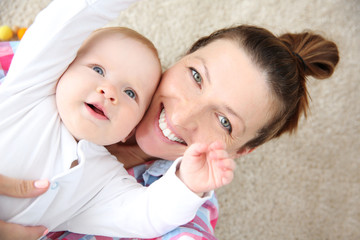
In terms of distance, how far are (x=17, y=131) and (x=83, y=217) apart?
12.4 inches

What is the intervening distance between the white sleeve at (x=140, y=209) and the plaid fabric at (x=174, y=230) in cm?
5

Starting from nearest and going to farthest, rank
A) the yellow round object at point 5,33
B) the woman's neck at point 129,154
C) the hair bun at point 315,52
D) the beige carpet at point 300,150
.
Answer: the hair bun at point 315,52 → the woman's neck at point 129,154 → the yellow round object at point 5,33 → the beige carpet at point 300,150

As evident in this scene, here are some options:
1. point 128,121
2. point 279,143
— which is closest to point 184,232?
point 128,121

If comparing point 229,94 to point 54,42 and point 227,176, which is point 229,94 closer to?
point 227,176

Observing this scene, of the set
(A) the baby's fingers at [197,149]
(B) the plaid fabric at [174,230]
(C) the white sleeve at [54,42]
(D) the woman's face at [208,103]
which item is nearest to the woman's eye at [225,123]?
(D) the woman's face at [208,103]

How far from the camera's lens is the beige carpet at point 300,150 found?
1.61 meters

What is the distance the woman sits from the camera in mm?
927

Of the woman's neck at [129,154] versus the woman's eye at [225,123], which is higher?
the woman's eye at [225,123]

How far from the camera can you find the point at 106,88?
845 millimetres

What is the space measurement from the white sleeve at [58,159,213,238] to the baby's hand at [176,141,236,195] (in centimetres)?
3

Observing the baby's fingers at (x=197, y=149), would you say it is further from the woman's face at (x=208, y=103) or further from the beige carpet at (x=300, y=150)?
the beige carpet at (x=300, y=150)

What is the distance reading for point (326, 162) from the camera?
1657 millimetres

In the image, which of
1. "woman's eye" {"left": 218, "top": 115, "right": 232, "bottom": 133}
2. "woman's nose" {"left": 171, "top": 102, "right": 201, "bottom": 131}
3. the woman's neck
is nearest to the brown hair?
"woman's eye" {"left": 218, "top": 115, "right": 232, "bottom": 133}

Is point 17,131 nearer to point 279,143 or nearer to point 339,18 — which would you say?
point 279,143
